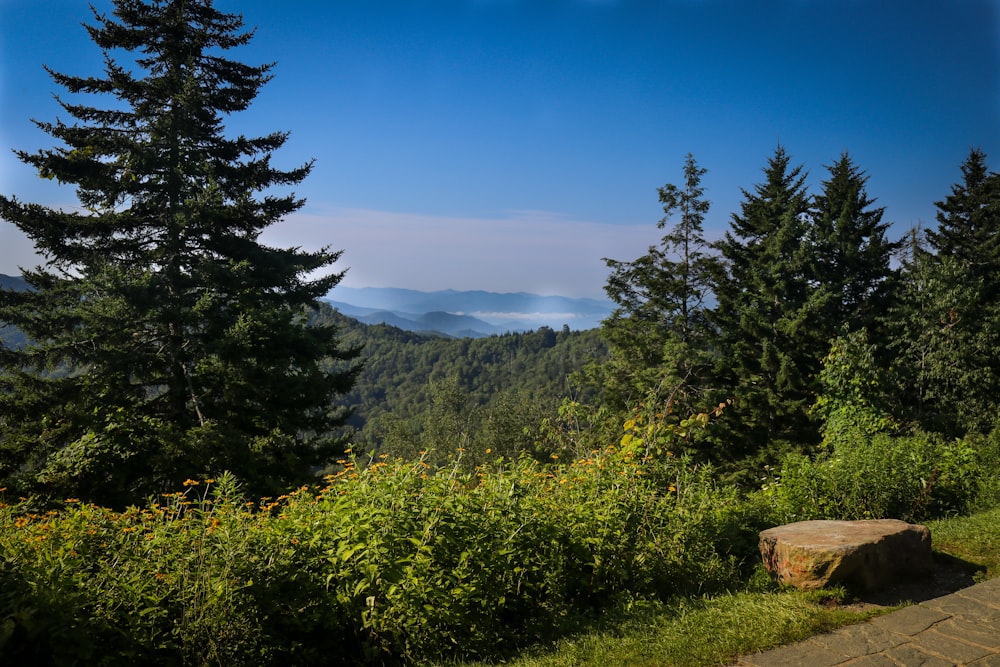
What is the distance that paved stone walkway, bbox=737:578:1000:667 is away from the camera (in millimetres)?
3061

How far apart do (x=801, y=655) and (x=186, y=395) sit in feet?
45.3

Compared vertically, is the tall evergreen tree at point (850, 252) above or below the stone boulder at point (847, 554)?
above

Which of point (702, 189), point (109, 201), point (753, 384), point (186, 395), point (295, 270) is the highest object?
point (702, 189)

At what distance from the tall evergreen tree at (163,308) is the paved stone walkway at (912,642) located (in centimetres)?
1069

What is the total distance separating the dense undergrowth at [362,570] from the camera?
2.87m

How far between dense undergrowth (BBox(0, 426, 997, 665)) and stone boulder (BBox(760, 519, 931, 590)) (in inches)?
15.9

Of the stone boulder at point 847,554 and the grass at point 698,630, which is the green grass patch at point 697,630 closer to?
the grass at point 698,630

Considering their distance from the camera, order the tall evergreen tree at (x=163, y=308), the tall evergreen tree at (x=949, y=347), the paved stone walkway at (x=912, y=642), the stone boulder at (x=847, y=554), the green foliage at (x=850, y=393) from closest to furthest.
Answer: the paved stone walkway at (x=912, y=642) < the stone boulder at (x=847, y=554) < the green foliage at (x=850, y=393) < the tall evergreen tree at (x=163, y=308) < the tall evergreen tree at (x=949, y=347)

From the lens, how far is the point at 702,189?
21.2 metres

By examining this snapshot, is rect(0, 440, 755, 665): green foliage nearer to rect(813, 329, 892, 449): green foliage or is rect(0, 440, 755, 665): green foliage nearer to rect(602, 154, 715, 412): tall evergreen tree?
rect(813, 329, 892, 449): green foliage

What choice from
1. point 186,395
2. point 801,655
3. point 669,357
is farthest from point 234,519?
point 669,357

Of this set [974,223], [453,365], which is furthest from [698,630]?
[453,365]

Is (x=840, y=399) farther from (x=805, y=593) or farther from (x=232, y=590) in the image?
(x=232, y=590)

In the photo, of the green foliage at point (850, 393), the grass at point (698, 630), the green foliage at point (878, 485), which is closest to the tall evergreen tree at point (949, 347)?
the green foliage at point (850, 393)
